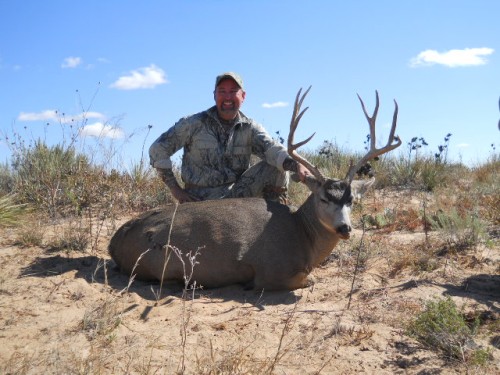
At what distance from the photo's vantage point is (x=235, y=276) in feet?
14.9

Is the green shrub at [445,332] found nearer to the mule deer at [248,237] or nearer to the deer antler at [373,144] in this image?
the mule deer at [248,237]

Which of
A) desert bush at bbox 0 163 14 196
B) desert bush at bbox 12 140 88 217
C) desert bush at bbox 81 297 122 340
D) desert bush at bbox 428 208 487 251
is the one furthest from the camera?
desert bush at bbox 0 163 14 196

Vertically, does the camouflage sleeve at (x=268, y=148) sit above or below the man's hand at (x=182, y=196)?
above

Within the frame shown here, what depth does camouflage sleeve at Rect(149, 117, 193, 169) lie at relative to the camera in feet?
19.5

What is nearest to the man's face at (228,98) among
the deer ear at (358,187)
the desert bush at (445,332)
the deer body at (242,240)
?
the deer body at (242,240)

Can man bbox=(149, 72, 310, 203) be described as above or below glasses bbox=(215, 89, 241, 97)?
below

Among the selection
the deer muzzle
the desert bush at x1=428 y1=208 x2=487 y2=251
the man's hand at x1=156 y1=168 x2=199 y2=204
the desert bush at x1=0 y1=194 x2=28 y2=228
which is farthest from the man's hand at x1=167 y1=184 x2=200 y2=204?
the desert bush at x1=428 y1=208 x2=487 y2=251

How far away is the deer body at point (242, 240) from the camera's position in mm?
4496

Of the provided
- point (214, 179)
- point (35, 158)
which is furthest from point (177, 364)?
point (35, 158)

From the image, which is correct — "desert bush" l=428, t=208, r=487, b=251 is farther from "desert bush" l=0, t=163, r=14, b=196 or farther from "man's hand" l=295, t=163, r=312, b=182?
"desert bush" l=0, t=163, r=14, b=196

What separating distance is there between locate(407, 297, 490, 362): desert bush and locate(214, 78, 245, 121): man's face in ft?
11.3

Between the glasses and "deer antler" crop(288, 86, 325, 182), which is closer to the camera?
"deer antler" crop(288, 86, 325, 182)

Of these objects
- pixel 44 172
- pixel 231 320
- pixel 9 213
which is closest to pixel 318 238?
pixel 231 320

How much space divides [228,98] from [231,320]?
3061mm
